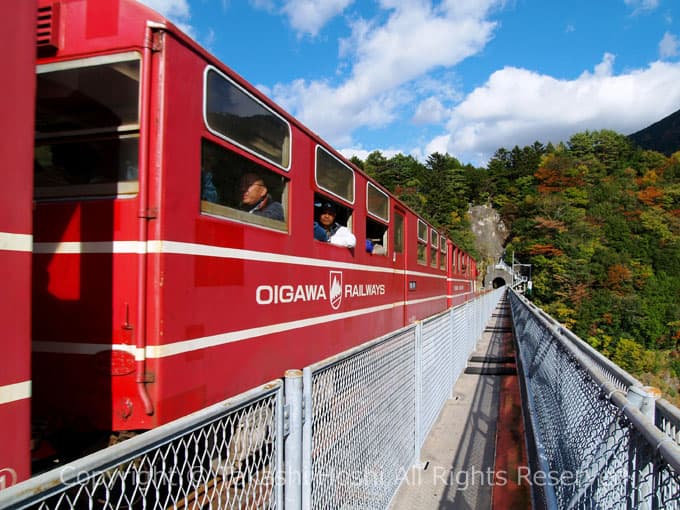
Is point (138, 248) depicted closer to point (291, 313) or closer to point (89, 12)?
point (89, 12)

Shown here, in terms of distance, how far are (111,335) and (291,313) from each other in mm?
1695

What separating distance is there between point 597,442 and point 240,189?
2.73 meters

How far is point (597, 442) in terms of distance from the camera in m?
2.26

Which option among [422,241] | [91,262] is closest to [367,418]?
[91,262]

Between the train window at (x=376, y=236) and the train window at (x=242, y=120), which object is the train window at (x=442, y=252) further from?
the train window at (x=242, y=120)

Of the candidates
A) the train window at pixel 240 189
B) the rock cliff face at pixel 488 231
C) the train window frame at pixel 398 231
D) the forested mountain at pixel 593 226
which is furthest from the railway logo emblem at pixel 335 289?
A: the rock cliff face at pixel 488 231

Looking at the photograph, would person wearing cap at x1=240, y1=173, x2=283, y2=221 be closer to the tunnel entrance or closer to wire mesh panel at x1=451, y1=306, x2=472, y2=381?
wire mesh panel at x1=451, y1=306, x2=472, y2=381

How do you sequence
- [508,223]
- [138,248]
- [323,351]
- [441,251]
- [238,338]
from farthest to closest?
[508,223], [441,251], [323,351], [238,338], [138,248]

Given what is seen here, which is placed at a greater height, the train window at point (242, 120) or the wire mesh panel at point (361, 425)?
the train window at point (242, 120)

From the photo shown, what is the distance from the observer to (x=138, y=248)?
2631mm

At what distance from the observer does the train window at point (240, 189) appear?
10.3 feet

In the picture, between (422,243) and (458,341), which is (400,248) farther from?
(422,243)

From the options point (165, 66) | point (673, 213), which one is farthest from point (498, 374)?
point (673, 213)

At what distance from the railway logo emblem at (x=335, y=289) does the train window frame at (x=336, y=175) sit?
900 millimetres
